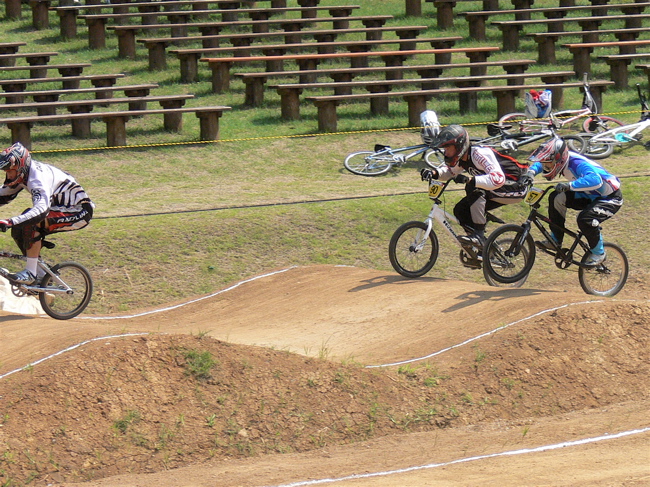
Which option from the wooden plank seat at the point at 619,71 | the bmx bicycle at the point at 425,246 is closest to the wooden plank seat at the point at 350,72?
the wooden plank seat at the point at 619,71

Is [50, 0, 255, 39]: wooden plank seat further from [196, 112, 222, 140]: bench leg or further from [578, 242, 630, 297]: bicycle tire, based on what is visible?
[578, 242, 630, 297]: bicycle tire

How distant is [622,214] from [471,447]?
7757mm

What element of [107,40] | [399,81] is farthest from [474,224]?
[107,40]

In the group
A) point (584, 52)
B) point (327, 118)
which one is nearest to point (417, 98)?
point (327, 118)

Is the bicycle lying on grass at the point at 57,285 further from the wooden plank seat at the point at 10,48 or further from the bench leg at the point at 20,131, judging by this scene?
the wooden plank seat at the point at 10,48

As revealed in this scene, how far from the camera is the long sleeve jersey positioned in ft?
29.6

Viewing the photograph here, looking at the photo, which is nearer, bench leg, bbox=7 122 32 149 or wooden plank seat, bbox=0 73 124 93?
bench leg, bbox=7 122 32 149

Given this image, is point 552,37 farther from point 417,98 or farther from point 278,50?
point 278,50

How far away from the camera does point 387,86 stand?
1798cm

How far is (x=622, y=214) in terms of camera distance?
43.9ft

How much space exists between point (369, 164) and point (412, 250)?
5339 mm

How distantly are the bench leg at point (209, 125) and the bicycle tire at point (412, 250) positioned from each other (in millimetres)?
7144

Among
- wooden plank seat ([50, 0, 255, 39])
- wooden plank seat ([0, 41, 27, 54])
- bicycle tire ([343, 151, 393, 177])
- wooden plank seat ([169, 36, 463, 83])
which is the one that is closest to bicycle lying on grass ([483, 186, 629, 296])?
bicycle tire ([343, 151, 393, 177])

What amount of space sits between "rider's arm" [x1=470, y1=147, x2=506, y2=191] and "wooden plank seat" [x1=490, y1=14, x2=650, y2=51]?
12.5 m
